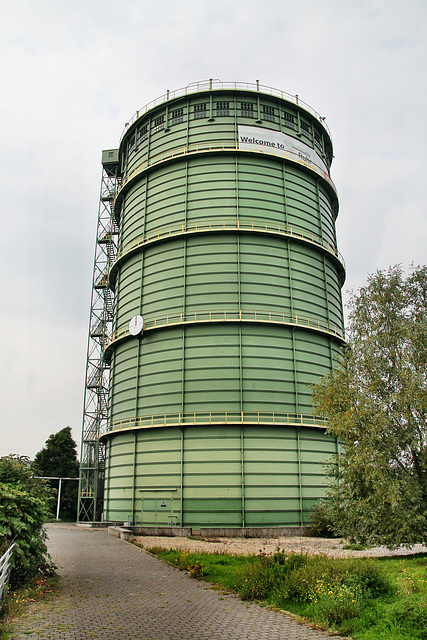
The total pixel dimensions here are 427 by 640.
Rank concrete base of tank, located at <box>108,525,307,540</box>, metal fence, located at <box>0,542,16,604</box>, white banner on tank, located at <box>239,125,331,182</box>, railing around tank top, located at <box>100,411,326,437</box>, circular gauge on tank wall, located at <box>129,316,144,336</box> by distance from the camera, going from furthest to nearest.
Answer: white banner on tank, located at <box>239,125,331,182</box> < circular gauge on tank wall, located at <box>129,316,144,336</box> < railing around tank top, located at <box>100,411,326,437</box> < concrete base of tank, located at <box>108,525,307,540</box> < metal fence, located at <box>0,542,16,604</box>

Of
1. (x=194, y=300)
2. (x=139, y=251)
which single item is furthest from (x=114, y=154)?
(x=194, y=300)

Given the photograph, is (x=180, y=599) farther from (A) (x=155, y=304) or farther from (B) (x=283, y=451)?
(A) (x=155, y=304)

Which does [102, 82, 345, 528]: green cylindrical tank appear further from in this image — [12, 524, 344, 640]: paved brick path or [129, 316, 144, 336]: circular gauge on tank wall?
[12, 524, 344, 640]: paved brick path

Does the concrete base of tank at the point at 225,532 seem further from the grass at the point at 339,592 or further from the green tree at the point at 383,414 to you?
the grass at the point at 339,592

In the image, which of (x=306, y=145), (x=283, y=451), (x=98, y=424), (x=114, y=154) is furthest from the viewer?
(x=114, y=154)

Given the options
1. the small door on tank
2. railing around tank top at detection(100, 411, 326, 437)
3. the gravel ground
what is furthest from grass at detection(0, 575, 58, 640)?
railing around tank top at detection(100, 411, 326, 437)

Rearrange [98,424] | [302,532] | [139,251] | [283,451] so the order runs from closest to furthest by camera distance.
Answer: [302,532] < [283,451] < [139,251] < [98,424]

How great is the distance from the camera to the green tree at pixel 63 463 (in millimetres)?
44781

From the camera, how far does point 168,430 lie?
23.2 metres

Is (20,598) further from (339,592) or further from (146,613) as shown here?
(339,592)

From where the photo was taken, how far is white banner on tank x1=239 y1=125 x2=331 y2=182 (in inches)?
1087

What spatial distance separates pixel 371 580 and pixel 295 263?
63.0 feet

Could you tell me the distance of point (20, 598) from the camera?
28.2 ft

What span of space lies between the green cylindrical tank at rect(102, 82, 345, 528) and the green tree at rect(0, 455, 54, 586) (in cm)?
1245
